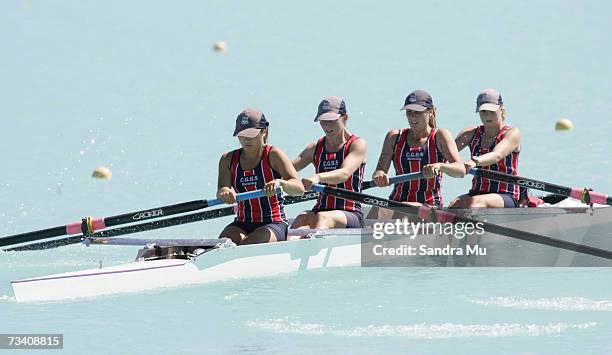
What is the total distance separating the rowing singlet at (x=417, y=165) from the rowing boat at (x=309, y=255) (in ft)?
1.50

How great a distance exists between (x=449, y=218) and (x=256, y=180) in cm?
211

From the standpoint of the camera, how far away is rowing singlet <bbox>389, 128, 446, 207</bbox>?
13.9 m

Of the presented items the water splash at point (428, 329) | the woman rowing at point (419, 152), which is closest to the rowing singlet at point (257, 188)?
the woman rowing at point (419, 152)

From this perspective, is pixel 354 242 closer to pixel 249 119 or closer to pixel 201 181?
pixel 249 119

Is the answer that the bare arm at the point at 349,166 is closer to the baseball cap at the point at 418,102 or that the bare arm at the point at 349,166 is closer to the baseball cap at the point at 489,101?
the baseball cap at the point at 418,102

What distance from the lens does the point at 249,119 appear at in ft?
39.9

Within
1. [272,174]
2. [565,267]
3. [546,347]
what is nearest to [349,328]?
[546,347]

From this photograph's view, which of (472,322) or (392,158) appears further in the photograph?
(392,158)

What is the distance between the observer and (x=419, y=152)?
14.0m

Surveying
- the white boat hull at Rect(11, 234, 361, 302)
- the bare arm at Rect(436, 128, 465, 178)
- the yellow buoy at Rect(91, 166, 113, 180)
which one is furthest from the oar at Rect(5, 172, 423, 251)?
the yellow buoy at Rect(91, 166, 113, 180)

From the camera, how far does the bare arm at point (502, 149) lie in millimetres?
14203

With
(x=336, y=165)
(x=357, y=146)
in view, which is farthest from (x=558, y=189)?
(x=336, y=165)

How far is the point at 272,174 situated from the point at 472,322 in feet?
9.63

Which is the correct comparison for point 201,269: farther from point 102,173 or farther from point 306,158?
point 102,173
